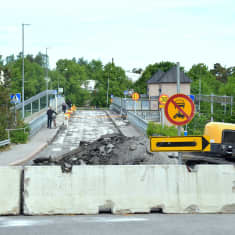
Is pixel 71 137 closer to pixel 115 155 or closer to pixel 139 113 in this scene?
pixel 115 155

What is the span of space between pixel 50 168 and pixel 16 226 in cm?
141

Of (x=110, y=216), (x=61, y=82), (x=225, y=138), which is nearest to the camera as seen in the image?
(x=110, y=216)

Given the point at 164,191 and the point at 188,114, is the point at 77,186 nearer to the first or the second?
the point at 164,191

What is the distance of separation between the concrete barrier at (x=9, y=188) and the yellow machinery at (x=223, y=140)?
696 cm

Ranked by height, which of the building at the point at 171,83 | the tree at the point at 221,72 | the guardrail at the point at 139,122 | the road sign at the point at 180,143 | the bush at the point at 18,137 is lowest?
the bush at the point at 18,137

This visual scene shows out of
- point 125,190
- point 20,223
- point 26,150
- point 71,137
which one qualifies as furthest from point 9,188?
point 71,137

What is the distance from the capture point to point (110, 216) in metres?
7.99

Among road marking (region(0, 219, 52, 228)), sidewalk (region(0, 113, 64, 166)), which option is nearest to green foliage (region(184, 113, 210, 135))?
sidewalk (region(0, 113, 64, 166))

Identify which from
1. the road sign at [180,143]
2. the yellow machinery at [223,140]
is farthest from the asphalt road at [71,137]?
the road sign at [180,143]

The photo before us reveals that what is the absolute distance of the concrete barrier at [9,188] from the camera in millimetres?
8182

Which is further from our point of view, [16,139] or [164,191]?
[16,139]

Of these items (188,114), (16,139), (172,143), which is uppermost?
(188,114)

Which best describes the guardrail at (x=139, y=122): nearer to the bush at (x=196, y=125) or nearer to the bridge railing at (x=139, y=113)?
the bridge railing at (x=139, y=113)

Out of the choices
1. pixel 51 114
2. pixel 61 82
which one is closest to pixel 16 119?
pixel 51 114
